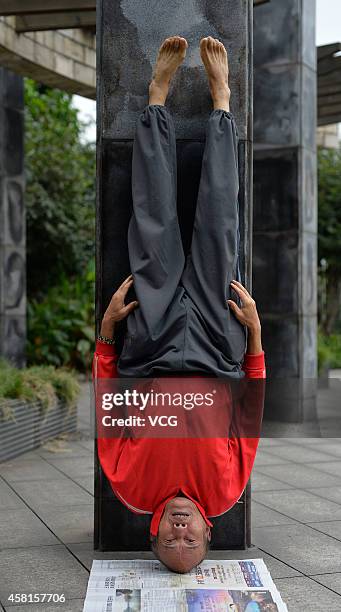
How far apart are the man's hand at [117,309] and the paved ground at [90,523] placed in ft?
3.81

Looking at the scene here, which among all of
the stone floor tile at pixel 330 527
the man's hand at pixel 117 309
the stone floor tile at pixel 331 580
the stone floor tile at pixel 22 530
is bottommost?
the stone floor tile at pixel 331 580

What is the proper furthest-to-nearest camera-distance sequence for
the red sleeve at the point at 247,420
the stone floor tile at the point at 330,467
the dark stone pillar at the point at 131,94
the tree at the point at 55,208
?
1. the tree at the point at 55,208
2. the stone floor tile at the point at 330,467
3. the dark stone pillar at the point at 131,94
4. the red sleeve at the point at 247,420

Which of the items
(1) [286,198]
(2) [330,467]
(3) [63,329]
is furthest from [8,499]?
(3) [63,329]

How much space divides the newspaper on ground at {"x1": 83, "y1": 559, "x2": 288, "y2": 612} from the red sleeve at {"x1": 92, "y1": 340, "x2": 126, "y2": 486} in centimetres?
47

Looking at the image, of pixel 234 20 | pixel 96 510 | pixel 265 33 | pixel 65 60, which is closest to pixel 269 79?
pixel 265 33

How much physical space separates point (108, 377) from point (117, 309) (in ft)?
1.10

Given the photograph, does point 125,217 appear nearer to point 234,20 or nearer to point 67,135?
point 234,20

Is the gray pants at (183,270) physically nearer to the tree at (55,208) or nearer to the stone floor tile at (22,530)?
the stone floor tile at (22,530)

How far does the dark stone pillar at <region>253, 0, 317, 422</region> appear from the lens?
8.83 metres

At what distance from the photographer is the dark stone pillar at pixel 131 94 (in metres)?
4.12

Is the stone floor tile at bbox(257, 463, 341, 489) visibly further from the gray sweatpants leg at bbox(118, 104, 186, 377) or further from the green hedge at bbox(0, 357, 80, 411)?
the gray sweatpants leg at bbox(118, 104, 186, 377)

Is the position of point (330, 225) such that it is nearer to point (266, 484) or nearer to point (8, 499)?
point (266, 484)

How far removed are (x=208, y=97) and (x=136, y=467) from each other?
1.90 meters

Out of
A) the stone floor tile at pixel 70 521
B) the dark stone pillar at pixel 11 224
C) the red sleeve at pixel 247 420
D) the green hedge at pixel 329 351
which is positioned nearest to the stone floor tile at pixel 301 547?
the red sleeve at pixel 247 420
